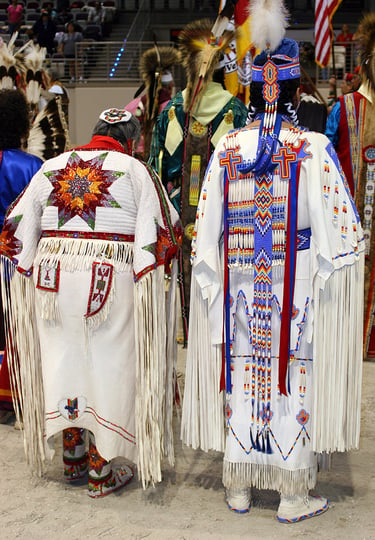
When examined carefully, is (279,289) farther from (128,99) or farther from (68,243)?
(128,99)

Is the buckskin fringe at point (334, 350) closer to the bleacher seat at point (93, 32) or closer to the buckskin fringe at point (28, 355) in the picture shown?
the buckskin fringe at point (28, 355)

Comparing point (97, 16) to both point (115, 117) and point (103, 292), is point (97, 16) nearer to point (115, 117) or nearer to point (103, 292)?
point (115, 117)

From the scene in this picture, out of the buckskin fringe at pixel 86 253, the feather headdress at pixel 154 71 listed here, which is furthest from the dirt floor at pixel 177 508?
the feather headdress at pixel 154 71

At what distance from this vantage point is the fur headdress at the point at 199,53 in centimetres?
386

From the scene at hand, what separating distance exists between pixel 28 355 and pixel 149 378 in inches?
19.3

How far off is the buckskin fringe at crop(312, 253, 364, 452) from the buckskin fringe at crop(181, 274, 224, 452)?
343 mm

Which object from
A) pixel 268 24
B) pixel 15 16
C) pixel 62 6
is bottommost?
pixel 268 24

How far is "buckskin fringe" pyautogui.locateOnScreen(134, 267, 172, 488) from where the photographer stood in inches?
96.6

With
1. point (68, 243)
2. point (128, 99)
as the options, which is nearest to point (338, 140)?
point (68, 243)

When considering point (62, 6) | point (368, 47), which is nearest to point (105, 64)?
point (62, 6)

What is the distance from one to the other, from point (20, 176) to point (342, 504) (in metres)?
1.94

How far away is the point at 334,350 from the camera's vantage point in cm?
230

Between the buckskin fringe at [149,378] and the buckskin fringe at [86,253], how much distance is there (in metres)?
0.12

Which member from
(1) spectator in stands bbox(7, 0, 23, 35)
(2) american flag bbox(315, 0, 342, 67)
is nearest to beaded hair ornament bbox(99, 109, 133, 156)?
(2) american flag bbox(315, 0, 342, 67)
